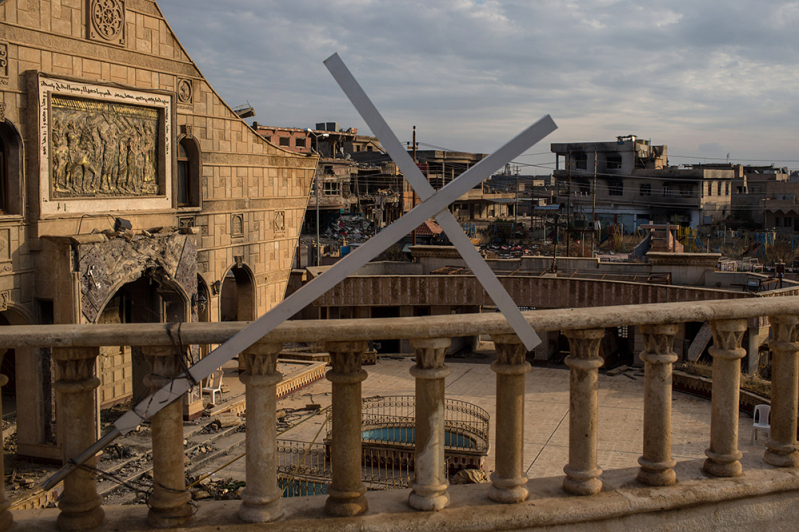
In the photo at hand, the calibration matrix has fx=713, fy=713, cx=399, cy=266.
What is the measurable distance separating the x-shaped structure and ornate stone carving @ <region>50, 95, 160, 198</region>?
1360 cm

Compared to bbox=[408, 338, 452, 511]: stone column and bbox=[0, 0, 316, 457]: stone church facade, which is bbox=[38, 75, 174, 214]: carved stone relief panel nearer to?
bbox=[0, 0, 316, 457]: stone church facade

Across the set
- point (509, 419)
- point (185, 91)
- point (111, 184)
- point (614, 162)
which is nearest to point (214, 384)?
point (111, 184)

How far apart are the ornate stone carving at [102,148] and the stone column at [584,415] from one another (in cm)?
1445

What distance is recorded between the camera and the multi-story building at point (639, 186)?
70750mm

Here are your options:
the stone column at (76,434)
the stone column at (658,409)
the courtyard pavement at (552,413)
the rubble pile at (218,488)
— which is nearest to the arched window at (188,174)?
the courtyard pavement at (552,413)

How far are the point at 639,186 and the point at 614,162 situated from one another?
4580mm

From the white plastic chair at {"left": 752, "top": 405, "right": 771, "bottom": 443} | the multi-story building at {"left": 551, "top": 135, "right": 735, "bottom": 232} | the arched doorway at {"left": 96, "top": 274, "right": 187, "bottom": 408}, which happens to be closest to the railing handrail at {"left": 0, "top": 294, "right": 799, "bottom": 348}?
the white plastic chair at {"left": 752, "top": 405, "right": 771, "bottom": 443}

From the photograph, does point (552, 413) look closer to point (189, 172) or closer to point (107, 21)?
point (189, 172)

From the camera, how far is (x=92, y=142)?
16.8m

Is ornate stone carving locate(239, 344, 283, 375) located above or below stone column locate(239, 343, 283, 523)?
above

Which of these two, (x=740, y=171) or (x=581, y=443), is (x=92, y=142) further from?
(x=740, y=171)

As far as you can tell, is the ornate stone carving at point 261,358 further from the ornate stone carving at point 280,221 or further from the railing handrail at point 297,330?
the ornate stone carving at point 280,221

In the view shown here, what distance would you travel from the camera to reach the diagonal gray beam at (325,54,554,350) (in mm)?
3721

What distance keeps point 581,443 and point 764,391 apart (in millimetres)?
21178
